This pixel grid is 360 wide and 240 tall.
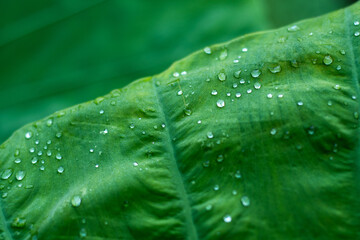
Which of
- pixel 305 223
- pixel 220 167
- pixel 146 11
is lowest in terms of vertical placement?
pixel 305 223

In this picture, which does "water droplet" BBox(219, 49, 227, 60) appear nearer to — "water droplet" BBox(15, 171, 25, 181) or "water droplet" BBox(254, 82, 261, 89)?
"water droplet" BBox(254, 82, 261, 89)

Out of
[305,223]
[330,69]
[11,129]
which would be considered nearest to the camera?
[305,223]

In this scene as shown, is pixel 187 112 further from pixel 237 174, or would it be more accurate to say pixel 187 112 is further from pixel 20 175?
pixel 20 175

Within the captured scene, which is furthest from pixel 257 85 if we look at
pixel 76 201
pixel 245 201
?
pixel 76 201

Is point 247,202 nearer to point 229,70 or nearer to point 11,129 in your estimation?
point 229,70

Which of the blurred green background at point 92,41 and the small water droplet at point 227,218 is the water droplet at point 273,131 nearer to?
the small water droplet at point 227,218

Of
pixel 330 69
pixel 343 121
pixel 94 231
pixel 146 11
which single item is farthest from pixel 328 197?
pixel 146 11

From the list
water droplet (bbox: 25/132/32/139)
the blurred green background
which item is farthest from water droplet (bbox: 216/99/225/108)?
the blurred green background

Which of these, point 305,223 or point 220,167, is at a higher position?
point 220,167
